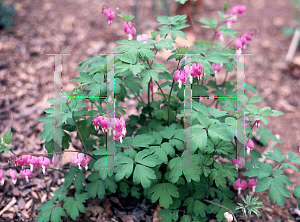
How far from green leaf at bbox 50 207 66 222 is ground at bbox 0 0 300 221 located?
28 cm

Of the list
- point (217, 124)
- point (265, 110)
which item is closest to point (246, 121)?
point (265, 110)

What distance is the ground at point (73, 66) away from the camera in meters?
2.48

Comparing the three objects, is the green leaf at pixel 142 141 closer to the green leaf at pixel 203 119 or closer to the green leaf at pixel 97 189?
the green leaf at pixel 203 119

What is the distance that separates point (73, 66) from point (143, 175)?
9.38 feet

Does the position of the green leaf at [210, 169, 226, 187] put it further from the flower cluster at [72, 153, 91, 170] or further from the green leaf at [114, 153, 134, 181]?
the flower cluster at [72, 153, 91, 170]

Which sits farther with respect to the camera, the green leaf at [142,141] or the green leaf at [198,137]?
the green leaf at [142,141]

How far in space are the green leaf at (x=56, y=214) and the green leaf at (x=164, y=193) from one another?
2.47 ft

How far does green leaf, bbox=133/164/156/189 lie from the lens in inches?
66.6

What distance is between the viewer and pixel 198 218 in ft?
6.80

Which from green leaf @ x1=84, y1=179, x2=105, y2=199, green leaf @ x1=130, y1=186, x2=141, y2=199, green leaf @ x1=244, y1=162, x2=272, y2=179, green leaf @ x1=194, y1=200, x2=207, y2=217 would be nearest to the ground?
green leaf @ x1=130, y1=186, x2=141, y2=199

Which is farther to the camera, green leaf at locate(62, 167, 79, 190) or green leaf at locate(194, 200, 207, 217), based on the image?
green leaf at locate(62, 167, 79, 190)

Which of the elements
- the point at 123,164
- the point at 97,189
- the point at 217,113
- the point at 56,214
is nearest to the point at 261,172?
the point at 217,113

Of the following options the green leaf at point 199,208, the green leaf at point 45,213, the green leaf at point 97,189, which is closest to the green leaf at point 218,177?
the green leaf at point 199,208

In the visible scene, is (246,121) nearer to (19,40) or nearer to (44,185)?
(44,185)
